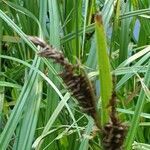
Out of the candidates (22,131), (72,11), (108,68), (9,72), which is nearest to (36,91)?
(22,131)

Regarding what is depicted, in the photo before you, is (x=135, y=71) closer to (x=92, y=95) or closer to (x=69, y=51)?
(x=69, y=51)

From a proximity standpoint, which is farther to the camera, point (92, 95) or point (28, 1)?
point (28, 1)

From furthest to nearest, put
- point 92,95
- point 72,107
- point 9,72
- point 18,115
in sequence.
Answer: point 9,72 < point 72,107 < point 18,115 < point 92,95

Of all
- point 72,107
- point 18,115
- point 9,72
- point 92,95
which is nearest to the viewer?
point 92,95

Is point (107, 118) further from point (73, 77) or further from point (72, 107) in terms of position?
point (72, 107)

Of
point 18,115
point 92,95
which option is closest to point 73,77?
point 92,95

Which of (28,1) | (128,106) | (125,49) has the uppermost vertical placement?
(28,1)

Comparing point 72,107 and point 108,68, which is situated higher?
point 108,68
